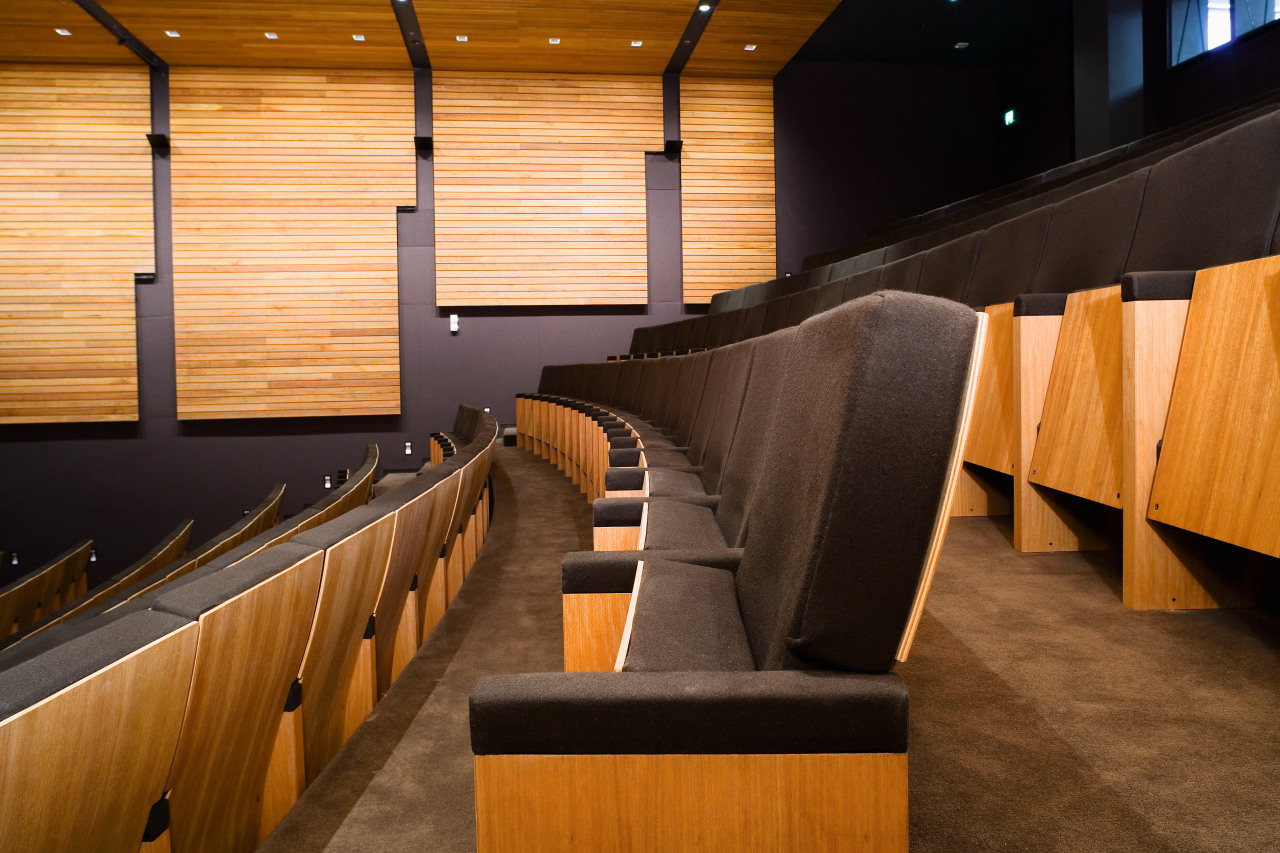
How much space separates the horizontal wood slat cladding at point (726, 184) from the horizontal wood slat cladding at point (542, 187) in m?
0.17

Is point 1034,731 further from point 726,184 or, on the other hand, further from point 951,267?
point 726,184

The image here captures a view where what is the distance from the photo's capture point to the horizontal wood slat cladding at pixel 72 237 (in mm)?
2889

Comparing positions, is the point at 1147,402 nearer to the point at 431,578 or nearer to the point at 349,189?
the point at 431,578

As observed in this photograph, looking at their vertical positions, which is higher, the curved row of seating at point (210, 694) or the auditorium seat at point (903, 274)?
the auditorium seat at point (903, 274)

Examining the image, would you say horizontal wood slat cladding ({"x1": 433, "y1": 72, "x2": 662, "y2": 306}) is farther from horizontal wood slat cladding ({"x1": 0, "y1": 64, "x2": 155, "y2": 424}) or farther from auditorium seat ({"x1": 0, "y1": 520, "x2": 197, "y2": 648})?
auditorium seat ({"x1": 0, "y1": 520, "x2": 197, "y2": 648})

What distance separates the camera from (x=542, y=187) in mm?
3037

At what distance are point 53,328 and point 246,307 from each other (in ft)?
2.24

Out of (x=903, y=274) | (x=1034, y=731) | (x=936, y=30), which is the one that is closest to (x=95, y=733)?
(x=1034, y=731)

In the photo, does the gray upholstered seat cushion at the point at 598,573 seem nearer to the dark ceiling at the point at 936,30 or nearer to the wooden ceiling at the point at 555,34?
the wooden ceiling at the point at 555,34

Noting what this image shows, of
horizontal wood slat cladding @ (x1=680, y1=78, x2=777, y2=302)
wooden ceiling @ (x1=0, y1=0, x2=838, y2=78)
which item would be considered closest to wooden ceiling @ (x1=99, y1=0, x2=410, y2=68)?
wooden ceiling @ (x1=0, y1=0, x2=838, y2=78)

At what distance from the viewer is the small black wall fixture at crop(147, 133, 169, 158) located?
9.41 feet

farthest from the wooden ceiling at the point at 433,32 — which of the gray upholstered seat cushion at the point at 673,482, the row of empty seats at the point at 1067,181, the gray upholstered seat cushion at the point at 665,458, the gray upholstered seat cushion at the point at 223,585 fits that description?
the gray upholstered seat cushion at the point at 223,585

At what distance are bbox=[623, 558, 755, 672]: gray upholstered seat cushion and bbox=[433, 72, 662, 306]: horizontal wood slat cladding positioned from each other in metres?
2.64

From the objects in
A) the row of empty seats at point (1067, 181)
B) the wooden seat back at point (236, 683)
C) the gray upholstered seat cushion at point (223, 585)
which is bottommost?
the wooden seat back at point (236, 683)
